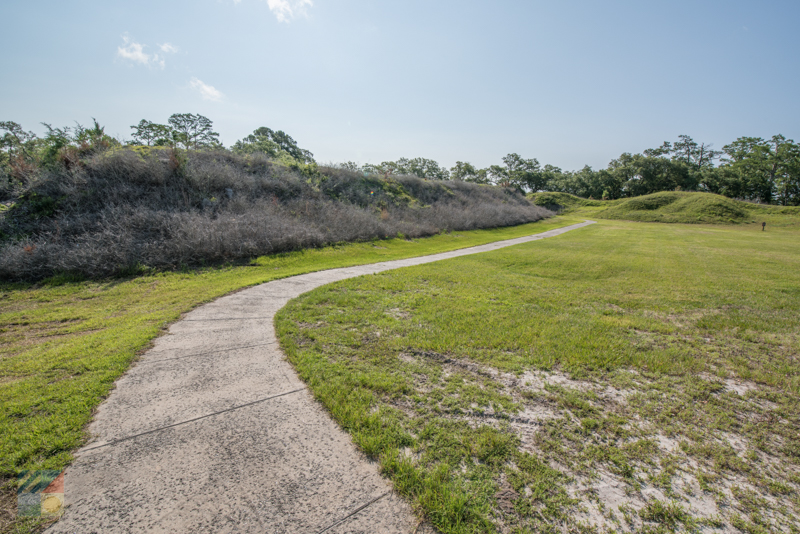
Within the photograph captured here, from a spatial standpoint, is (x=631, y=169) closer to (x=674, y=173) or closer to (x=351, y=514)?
(x=674, y=173)

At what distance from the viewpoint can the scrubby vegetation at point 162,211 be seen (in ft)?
27.2

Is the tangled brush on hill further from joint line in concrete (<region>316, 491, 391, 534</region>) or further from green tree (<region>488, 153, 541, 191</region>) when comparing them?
green tree (<region>488, 153, 541, 191</region>)

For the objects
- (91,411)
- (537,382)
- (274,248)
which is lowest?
(537,382)

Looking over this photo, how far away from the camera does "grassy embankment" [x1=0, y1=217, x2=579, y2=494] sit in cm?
252

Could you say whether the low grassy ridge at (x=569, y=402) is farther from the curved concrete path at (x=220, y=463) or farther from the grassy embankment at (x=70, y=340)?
the grassy embankment at (x=70, y=340)

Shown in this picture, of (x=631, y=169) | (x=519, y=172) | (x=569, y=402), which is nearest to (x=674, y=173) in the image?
(x=631, y=169)

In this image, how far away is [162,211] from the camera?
10523 millimetres

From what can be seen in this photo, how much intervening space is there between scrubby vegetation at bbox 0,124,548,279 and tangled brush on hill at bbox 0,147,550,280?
34mm

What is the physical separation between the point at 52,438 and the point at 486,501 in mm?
3471

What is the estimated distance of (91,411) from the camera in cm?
286

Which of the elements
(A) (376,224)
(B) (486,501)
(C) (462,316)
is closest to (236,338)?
(C) (462,316)

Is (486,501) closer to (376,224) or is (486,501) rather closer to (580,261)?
(580,261)

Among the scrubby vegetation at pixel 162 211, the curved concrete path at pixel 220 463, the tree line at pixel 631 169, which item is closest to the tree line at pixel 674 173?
the tree line at pixel 631 169

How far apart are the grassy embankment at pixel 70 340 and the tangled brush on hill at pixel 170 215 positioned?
0.93 metres
